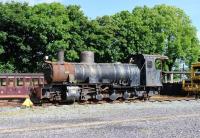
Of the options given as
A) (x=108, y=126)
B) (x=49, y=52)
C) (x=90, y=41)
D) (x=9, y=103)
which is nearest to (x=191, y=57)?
(x=90, y=41)

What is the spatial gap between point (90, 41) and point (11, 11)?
8704mm

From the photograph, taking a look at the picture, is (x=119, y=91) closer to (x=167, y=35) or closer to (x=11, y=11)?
(x=11, y=11)

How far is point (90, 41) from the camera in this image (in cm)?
4800

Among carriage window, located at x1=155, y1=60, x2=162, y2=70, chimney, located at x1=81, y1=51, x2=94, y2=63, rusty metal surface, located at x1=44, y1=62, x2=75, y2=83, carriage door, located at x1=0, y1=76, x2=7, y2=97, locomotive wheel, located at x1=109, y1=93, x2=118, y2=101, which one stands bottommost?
locomotive wheel, located at x1=109, y1=93, x2=118, y2=101

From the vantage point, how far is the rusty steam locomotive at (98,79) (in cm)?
2795

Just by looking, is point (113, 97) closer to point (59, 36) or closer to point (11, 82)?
point (11, 82)

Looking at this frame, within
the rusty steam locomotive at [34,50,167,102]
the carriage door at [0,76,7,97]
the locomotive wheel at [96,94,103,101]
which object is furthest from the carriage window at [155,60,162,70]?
the carriage door at [0,76,7,97]

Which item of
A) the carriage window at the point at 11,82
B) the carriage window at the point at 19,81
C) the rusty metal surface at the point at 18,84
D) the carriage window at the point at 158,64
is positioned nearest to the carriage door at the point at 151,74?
the carriage window at the point at 158,64

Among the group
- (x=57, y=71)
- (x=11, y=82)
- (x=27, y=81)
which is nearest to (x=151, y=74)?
(x=57, y=71)

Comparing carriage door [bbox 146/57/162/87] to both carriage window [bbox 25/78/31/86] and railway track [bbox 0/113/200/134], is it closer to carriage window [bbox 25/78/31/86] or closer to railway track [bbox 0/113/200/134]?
carriage window [bbox 25/78/31/86]

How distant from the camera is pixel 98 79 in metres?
30.0

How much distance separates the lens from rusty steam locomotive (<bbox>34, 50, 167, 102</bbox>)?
1101 inches

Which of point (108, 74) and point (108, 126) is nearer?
point (108, 126)

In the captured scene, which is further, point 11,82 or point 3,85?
point 11,82
